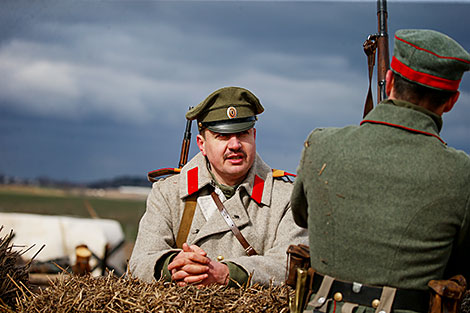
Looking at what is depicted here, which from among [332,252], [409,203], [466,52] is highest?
[466,52]

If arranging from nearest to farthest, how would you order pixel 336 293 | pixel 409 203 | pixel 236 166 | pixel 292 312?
pixel 409 203, pixel 336 293, pixel 292 312, pixel 236 166

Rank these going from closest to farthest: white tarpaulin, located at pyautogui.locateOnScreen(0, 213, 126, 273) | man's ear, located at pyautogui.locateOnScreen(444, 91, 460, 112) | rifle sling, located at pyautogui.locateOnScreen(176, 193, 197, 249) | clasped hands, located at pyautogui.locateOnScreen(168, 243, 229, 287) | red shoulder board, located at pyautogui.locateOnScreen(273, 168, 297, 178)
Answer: man's ear, located at pyautogui.locateOnScreen(444, 91, 460, 112)
clasped hands, located at pyautogui.locateOnScreen(168, 243, 229, 287)
rifle sling, located at pyautogui.locateOnScreen(176, 193, 197, 249)
red shoulder board, located at pyautogui.locateOnScreen(273, 168, 297, 178)
white tarpaulin, located at pyautogui.locateOnScreen(0, 213, 126, 273)

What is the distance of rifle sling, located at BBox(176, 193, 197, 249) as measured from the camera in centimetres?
498

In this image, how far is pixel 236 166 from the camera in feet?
15.9

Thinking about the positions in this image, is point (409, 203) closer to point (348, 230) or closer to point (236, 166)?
point (348, 230)

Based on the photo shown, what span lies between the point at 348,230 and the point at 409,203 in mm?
355

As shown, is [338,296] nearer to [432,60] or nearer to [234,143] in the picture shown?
[432,60]

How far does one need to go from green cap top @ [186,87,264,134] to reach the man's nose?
0.06m

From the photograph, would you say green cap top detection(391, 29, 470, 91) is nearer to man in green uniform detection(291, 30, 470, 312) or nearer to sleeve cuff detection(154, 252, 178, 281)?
man in green uniform detection(291, 30, 470, 312)

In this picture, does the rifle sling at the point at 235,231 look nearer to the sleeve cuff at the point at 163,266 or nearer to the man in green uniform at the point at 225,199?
the man in green uniform at the point at 225,199

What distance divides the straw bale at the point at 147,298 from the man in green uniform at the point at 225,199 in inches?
23.5

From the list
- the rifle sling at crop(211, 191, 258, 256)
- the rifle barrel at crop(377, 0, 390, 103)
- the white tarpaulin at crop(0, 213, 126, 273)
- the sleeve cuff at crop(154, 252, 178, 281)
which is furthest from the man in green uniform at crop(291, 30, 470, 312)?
the white tarpaulin at crop(0, 213, 126, 273)

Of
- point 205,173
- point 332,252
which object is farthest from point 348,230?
point 205,173

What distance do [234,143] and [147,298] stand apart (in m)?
1.64
